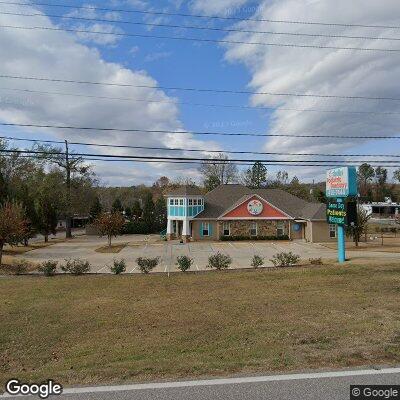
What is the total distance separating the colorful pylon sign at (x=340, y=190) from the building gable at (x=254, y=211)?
77.9ft

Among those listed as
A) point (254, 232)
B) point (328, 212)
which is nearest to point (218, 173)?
point (254, 232)

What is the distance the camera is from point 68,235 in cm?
5412

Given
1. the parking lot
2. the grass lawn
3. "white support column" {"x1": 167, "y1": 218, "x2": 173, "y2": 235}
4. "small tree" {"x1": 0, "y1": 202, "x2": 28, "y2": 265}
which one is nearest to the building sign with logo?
the parking lot

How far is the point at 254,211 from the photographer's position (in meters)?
45.8

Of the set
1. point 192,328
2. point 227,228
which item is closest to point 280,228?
point 227,228

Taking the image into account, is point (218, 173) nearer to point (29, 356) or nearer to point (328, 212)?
point (328, 212)

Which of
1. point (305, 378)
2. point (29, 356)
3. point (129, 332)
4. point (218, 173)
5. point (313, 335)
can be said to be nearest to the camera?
point (305, 378)

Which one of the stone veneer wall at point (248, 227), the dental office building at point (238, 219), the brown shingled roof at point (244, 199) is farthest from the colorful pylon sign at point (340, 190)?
the stone veneer wall at point (248, 227)

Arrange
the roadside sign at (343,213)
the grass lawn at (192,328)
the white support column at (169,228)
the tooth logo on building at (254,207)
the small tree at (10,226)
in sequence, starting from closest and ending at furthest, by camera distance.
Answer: the grass lawn at (192,328) < the roadside sign at (343,213) < the small tree at (10,226) < the tooth logo on building at (254,207) < the white support column at (169,228)

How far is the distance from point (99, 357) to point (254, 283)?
7.42 meters

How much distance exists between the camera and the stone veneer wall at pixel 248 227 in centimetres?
4584

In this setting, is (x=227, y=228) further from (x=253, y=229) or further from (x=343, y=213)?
(x=343, y=213)

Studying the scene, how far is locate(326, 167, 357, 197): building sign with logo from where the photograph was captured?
66.3ft

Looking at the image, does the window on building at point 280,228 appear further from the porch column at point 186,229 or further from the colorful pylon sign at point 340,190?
the colorful pylon sign at point 340,190
